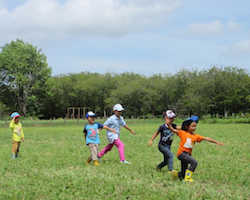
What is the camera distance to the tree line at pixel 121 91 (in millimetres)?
61969

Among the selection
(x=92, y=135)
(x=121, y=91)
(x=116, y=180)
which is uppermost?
(x=121, y=91)

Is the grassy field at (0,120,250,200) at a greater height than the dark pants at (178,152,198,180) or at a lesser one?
lesser

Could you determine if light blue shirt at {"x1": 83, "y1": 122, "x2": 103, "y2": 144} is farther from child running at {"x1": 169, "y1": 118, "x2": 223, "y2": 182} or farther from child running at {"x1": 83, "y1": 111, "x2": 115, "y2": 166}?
child running at {"x1": 169, "y1": 118, "x2": 223, "y2": 182}

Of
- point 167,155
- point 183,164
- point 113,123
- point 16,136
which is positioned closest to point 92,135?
point 113,123

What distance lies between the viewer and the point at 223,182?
8211mm

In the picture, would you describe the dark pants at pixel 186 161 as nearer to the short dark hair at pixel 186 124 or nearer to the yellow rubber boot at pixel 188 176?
the yellow rubber boot at pixel 188 176

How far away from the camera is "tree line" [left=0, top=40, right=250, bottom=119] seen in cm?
6197

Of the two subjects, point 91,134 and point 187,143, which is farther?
point 91,134

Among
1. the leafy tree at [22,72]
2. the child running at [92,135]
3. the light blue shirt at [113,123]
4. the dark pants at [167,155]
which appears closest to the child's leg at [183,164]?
the dark pants at [167,155]

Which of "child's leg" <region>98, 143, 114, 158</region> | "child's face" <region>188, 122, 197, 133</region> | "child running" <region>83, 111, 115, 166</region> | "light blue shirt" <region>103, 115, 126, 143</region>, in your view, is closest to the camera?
"child's face" <region>188, 122, 197, 133</region>

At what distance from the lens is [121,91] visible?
7356 cm

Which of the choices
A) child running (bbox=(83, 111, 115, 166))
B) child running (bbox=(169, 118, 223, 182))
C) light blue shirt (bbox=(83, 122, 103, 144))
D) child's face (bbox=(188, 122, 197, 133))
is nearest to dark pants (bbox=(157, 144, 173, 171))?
child running (bbox=(169, 118, 223, 182))

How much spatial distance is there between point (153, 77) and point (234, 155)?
65.4 metres

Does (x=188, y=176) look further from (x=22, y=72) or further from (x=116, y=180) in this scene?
(x=22, y=72)
